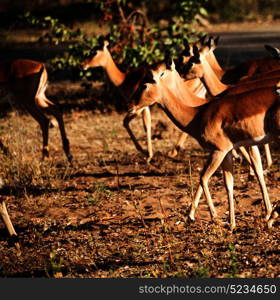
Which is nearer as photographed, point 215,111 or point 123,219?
point 215,111

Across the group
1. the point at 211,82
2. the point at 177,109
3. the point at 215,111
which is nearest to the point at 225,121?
the point at 215,111

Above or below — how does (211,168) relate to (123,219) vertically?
above

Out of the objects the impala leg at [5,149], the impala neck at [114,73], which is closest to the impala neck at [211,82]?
the impala neck at [114,73]

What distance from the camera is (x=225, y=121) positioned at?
6.22 metres

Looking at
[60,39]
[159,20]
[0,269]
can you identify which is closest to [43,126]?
[60,39]

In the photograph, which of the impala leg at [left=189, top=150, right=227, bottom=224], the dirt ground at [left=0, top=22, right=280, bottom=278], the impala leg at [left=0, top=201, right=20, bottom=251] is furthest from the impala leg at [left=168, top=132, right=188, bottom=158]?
the impala leg at [left=0, top=201, right=20, bottom=251]

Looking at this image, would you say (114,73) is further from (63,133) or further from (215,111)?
(215,111)

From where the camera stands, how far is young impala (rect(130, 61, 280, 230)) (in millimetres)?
6062

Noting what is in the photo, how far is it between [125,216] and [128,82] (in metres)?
3.25

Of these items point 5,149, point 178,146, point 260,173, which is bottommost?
point 5,149

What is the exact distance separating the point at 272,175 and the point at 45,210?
281cm

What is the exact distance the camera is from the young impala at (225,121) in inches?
239

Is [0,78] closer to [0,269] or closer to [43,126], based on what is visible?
[43,126]

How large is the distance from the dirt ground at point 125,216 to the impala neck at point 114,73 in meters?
0.98
